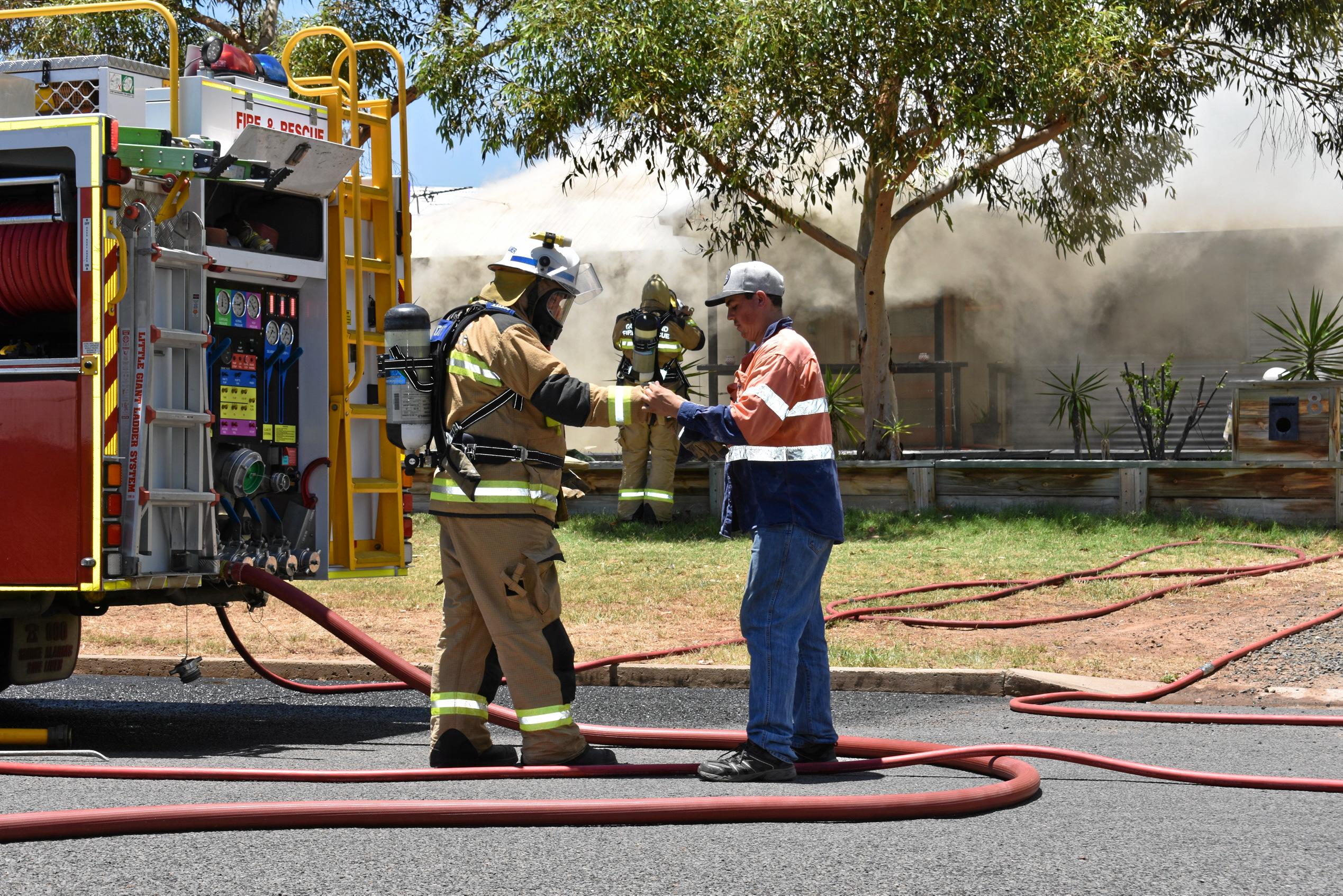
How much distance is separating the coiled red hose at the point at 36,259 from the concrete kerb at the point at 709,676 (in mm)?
2943

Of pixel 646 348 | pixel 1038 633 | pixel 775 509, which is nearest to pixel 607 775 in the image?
pixel 775 509

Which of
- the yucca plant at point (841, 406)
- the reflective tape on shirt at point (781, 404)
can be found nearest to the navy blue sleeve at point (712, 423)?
the reflective tape on shirt at point (781, 404)

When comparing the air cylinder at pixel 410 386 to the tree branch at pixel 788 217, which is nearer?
the air cylinder at pixel 410 386

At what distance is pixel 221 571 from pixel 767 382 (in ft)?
8.80

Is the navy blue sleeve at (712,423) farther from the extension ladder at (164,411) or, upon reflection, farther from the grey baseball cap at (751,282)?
the extension ladder at (164,411)

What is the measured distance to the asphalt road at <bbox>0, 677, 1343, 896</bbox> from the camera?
3957 mm

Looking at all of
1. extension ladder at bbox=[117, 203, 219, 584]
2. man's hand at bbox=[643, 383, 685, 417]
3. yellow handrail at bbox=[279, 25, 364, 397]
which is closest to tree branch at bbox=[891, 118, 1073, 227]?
yellow handrail at bbox=[279, 25, 364, 397]

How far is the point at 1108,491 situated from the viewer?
1295cm

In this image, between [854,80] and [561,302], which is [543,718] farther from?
[854,80]

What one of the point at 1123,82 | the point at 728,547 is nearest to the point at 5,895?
the point at 728,547

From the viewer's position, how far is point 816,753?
5.59 meters

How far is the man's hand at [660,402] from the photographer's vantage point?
524 centimetres

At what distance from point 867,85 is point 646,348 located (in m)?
9.26

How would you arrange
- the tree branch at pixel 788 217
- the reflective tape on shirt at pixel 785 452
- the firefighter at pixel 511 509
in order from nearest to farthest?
the reflective tape on shirt at pixel 785 452 < the firefighter at pixel 511 509 < the tree branch at pixel 788 217
